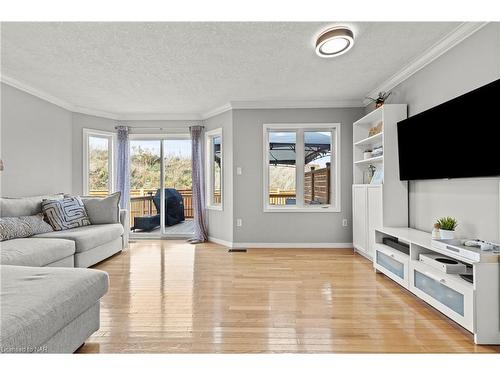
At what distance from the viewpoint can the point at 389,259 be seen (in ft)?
9.60

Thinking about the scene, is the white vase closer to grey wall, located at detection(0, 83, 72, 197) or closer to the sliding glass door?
the sliding glass door

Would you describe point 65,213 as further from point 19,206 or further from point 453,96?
point 453,96

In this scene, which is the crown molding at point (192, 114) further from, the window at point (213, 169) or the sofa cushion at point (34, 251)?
the sofa cushion at point (34, 251)

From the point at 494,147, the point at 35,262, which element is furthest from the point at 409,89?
the point at 35,262

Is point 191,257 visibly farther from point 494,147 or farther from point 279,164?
point 494,147

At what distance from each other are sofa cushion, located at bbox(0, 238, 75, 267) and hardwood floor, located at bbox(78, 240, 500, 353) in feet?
1.98

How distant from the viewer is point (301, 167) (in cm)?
459

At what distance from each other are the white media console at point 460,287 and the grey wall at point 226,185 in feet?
8.79

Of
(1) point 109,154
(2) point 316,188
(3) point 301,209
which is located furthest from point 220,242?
(1) point 109,154

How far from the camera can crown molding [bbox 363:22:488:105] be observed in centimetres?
228

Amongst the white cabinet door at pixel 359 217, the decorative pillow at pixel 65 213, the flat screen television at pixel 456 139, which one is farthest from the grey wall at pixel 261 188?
the decorative pillow at pixel 65 213

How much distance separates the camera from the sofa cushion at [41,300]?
1153mm

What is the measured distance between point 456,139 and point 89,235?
158 inches
